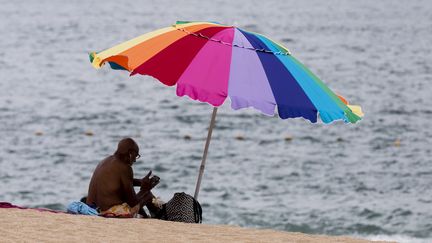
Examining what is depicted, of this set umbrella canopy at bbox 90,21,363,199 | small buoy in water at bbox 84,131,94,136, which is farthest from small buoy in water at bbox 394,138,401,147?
umbrella canopy at bbox 90,21,363,199

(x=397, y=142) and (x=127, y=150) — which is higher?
(x=127, y=150)

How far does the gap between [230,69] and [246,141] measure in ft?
57.8

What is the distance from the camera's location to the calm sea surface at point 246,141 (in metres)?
19.7

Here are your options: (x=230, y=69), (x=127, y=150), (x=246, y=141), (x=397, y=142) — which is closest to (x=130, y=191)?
(x=127, y=150)

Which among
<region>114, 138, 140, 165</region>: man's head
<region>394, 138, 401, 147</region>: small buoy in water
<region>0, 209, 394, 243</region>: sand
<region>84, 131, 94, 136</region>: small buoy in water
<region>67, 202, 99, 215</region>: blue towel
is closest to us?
<region>0, 209, 394, 243</region>: sand

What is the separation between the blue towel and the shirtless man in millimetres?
73

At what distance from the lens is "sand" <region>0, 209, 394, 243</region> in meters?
8.65

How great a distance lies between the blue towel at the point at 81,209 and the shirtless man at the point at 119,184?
73mm

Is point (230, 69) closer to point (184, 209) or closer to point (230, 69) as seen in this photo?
point (230, 69)

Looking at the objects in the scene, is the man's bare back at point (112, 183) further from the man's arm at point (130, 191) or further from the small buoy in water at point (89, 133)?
the small buoy in water at point (89, 133)

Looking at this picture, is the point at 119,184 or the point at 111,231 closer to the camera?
the point at 111,231

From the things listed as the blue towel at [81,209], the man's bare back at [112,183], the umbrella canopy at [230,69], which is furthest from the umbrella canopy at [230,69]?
the blue towel at [81,209]

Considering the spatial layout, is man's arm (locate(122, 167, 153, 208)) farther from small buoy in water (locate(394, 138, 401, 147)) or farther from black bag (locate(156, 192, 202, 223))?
small buoy in water (locate(394, 138, 401, 147))

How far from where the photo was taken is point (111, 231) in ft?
29.3
